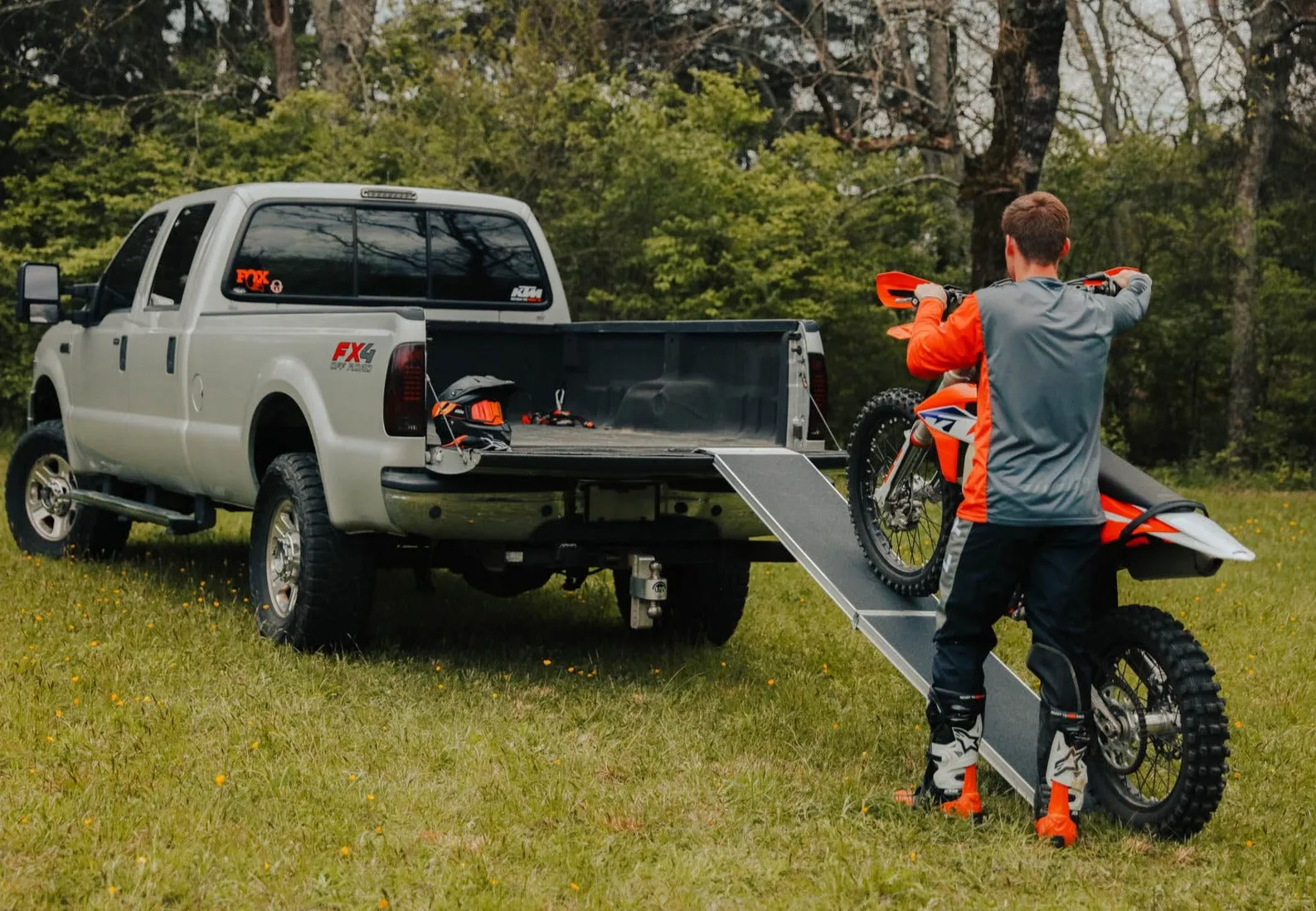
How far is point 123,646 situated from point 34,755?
1802 mm

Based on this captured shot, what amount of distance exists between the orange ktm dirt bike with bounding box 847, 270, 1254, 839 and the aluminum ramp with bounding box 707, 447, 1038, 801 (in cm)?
13

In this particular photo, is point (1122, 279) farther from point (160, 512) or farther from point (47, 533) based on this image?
point (47, 533)

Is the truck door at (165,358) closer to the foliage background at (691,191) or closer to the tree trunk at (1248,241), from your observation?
the foliage background at (691,191)

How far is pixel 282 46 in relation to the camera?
74.1 ft

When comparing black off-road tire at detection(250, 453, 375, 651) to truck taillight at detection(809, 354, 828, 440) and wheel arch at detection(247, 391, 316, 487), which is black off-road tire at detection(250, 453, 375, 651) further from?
truck taillight at detection(809, 354, 828, 440)

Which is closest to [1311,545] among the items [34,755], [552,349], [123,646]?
[552,349]

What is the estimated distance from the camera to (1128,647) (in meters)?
5.02

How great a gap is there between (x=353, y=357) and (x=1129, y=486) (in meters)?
3.09

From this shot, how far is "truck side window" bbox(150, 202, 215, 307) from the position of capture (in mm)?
8375

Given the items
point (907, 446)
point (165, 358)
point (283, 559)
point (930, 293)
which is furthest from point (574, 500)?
point (165, 358)

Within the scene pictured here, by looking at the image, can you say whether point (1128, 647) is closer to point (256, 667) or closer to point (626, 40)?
point (256, 667)

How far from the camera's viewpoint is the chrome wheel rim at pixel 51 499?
32.7 ft

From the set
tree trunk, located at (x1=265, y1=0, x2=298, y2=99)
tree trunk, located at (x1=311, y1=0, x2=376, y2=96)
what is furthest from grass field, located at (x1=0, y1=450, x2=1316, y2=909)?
tree trunk, located at (x1=265, y1=0, x2=298, y2=99)

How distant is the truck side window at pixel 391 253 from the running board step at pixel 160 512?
1.36 metres
